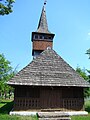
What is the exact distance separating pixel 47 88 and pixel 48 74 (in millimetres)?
1166

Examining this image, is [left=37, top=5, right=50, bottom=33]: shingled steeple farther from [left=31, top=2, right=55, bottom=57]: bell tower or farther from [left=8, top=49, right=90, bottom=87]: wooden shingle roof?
[left=8, top=49, right=90, bottom=87]: wooden shingle roof

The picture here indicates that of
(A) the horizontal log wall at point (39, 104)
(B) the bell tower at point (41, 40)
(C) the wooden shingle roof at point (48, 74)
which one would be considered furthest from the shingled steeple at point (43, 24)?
(A) the horizontal log wall at point (39, 104)

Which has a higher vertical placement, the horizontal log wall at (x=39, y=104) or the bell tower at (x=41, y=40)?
the bell tower at (x=41, y=40)

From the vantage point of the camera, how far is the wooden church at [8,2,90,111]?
1569cm

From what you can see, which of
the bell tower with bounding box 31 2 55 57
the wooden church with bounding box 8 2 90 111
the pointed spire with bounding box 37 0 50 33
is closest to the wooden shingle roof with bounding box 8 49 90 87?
the wooden church with bounding box 8 2 90 111

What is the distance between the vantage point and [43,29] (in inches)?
931

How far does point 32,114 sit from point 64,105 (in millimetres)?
2768

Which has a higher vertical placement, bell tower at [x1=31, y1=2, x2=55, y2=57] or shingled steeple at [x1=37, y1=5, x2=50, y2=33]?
shingled steeple at [x1=37, y1=5, x2=50, y2=33]

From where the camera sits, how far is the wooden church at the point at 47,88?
15.7m

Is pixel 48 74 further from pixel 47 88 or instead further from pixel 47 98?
pixel 47 98

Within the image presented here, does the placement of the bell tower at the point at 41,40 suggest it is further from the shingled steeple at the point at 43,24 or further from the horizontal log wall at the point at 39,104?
the horizontal log wall at the point at 39,104

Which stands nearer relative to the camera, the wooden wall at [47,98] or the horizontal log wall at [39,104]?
the horizontal log wall at [39,104]

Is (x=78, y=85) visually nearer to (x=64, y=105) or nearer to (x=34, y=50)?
(x=64, y=105)

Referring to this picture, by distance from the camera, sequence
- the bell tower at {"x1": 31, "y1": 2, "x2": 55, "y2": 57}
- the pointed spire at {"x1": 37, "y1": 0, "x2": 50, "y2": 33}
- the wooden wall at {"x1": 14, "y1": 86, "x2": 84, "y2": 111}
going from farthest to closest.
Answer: the pointed spire at {"x1": 37, "y1": 0, "x2": 50, "y2": 33} → the bell tower at {"x1": 31, "y1": 2, "x2": 55, "y2": 57} → the wooden wall at {"x1": 14, "y1": 86, "x2": 84, "y2": 111}
